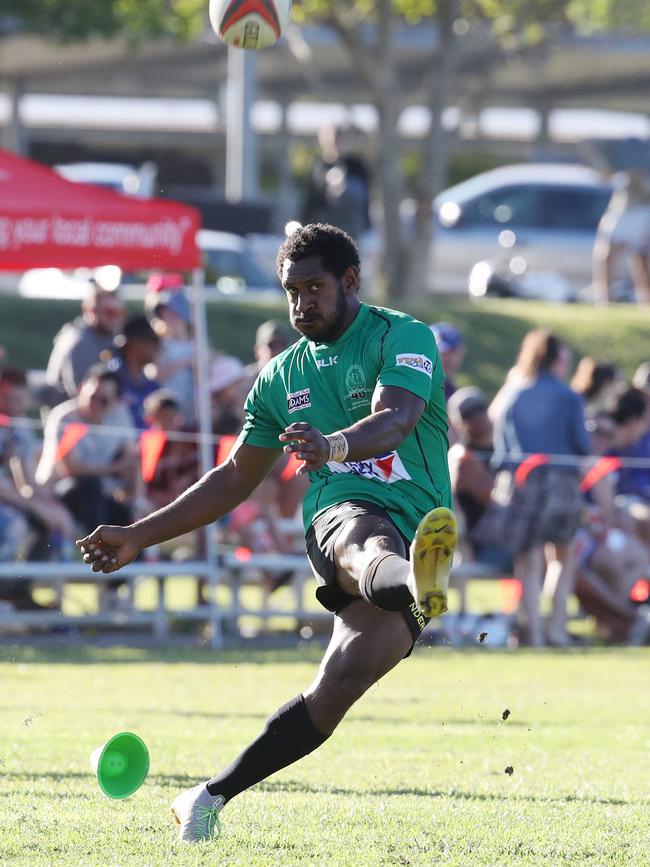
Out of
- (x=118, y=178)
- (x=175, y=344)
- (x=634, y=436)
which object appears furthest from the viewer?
(x=118, y=178)

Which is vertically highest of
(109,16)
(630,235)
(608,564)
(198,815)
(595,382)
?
(109,16)

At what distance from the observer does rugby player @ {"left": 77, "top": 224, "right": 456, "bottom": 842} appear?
5680 mm

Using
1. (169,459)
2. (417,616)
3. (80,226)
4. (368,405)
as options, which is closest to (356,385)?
(368,405)

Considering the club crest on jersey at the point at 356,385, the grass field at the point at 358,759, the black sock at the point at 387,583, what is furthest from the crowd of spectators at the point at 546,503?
the black sock at the point at 387,583

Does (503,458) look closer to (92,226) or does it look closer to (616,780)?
(92,226)

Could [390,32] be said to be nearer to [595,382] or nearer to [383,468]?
[595,382]

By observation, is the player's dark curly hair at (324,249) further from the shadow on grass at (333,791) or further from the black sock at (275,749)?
the shadow on grass at (333,791)

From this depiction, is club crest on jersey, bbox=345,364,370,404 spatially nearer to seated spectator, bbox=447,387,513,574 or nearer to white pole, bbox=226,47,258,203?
seated spectator, bbox=447,387,513,574

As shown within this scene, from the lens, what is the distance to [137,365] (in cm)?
1358

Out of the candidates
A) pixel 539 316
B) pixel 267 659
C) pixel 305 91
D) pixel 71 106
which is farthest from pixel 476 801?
pixel 71 106

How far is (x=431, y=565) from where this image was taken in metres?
5.26

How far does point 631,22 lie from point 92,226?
30.0 m

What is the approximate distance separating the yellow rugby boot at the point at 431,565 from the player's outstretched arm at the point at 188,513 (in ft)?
3.71

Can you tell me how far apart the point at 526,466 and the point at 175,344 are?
301 cm
